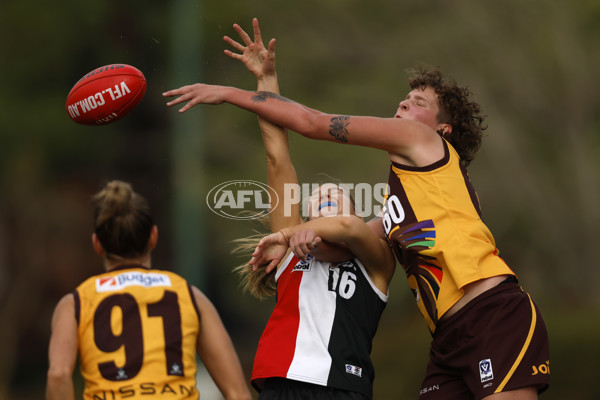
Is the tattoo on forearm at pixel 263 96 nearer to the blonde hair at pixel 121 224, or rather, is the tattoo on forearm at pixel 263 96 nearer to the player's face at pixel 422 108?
the player's face at pixel 422 108

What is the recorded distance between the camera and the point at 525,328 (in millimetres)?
4660

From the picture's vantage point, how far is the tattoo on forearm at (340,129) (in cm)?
489

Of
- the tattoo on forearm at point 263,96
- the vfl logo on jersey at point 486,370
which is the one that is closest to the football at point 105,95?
the tattoo on forearm at point 263,96

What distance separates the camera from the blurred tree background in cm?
1570

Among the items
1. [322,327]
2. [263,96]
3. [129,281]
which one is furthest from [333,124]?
[129,281]

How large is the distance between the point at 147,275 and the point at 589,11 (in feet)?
44.6

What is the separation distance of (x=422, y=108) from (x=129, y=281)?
6.51 feet

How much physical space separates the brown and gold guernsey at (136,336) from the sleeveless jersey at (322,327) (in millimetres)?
472

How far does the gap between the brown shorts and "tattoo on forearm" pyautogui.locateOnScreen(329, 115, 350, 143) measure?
3.64 feet

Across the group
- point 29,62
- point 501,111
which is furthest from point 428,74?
point 29,62

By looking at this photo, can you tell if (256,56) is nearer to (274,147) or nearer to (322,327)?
(274,147)

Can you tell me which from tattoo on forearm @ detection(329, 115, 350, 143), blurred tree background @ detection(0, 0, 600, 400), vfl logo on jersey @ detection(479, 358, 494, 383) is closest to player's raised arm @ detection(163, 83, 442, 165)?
tattoo on forearm @ detection(329, 115, 350, 143)

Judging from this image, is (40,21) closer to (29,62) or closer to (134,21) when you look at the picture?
(29,62)

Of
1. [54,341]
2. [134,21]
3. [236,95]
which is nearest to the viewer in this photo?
[54,341]
